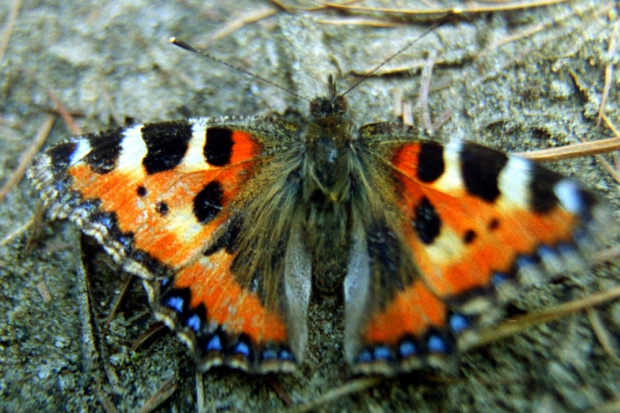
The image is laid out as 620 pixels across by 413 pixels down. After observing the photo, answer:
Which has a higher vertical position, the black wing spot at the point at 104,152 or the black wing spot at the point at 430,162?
the black wing spot at the point at 430,162

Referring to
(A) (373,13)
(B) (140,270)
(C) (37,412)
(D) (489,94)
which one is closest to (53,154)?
(B) (140,270)

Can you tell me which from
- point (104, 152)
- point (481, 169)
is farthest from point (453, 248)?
point (104, 152)

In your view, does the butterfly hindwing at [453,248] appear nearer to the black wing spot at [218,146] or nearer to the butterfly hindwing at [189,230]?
the butterfly hindwing at [189,230]

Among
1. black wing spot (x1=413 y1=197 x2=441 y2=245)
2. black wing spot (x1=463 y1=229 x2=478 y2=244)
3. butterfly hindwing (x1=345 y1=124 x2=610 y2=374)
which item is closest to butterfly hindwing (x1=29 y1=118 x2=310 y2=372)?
butterfly hindwing (x1=345 y1=124 x2=610 y2=374)

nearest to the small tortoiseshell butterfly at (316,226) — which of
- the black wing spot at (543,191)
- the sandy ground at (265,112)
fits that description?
the black wing spot at (543,191)

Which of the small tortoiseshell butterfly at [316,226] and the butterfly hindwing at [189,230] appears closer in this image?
the small tortoiseshell butterfly at [316,226]

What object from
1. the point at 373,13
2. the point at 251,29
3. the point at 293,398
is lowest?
the point at 293,398

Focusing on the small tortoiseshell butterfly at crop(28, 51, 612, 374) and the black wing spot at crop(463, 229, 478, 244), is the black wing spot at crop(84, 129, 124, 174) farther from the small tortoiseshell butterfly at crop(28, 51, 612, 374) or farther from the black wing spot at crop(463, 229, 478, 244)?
the black wing spot at crop(463, 229, 478, 244)

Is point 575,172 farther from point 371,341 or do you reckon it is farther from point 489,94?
point 371,341
